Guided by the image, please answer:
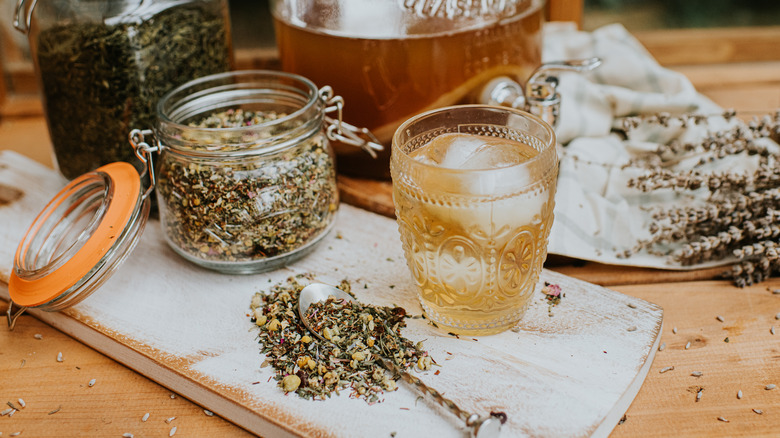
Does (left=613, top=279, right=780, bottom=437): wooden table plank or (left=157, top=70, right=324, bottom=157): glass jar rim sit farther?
(left=157, top=70, right=324, bottom=157): glass jar rim

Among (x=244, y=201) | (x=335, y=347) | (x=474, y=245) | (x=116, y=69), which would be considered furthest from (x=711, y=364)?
(x=116, y=69)

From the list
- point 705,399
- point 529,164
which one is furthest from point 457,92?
Result: point 705,399

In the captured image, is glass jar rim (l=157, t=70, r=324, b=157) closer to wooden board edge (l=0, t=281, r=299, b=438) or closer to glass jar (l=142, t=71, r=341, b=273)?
glass jar (l=142, t=71, r=341, b=273)

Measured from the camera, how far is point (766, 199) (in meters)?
1.25

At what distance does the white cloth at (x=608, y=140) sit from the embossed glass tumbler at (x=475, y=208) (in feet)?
0.88

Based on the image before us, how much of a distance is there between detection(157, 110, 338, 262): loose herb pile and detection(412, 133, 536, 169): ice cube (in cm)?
25

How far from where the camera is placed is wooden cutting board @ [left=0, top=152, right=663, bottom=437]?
3.02ft

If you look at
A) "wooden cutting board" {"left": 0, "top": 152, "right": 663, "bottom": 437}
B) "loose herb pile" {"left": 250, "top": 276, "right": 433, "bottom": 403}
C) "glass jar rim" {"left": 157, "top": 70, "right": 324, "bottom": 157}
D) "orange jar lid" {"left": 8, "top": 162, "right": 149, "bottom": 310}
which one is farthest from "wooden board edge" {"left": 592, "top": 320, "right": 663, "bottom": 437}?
"orange jar lid" {"left": 8, "top": 162, "right": 149, "bottom": 310}

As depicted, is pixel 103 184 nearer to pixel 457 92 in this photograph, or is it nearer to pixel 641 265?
pixel 457 92

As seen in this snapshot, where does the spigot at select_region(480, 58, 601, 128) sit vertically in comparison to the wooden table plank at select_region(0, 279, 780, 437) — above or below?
above

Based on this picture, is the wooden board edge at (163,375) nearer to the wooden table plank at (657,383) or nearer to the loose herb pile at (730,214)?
the wooden table plank at (657,383)

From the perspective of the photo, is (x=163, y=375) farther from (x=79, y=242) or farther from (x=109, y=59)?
(x=109, y=59)

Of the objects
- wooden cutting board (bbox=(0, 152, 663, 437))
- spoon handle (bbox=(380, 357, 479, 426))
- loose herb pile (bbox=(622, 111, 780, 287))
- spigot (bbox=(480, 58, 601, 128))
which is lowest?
wooden cutting board (bbox=(0, 152, 663, 437))

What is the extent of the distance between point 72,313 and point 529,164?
0.80 m
